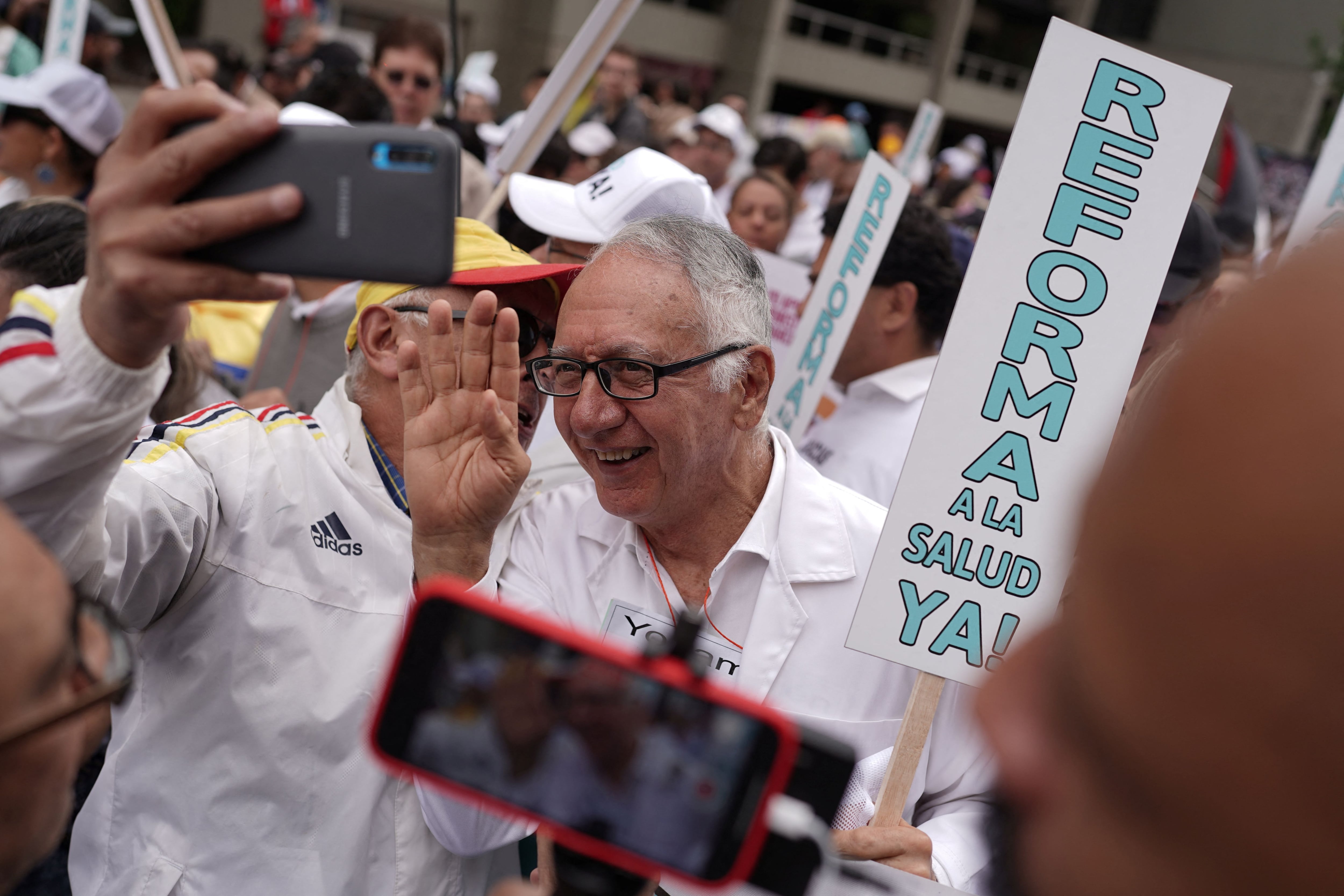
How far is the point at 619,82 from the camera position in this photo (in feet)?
31.5

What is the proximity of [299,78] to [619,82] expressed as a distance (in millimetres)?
2861

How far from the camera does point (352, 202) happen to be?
0.99m

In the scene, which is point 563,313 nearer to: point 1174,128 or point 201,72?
point 1174,128

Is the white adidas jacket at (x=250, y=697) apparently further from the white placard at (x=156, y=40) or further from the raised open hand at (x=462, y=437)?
the white placard at (x=156, y=40)

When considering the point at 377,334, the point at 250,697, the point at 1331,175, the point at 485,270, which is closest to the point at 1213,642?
the point at 250,697

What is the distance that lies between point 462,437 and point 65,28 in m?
4.33

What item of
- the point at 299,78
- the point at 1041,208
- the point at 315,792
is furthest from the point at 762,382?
the point at 299,78

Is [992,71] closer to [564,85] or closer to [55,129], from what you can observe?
[55,129]

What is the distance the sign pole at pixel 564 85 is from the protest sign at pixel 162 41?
3.31 ft

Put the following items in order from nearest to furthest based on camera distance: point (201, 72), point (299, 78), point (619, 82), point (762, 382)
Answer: point (762, 382)
point (201, 72)
point (299, 78)
point (619, 82)

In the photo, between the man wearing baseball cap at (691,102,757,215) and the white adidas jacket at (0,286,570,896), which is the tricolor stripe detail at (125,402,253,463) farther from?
the man wearing baseball cap at (691,102,757,215)

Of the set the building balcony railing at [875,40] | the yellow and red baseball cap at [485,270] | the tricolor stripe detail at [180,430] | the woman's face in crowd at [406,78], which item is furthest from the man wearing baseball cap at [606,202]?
the building balcony railing at [875,40]

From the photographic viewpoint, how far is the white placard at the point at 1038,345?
5.38ft

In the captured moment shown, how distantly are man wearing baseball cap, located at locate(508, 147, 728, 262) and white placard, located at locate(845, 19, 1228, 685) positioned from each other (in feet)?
4.53
